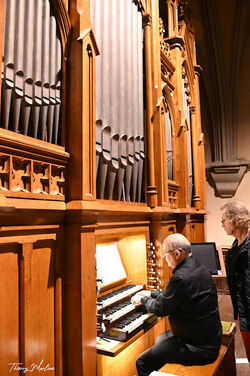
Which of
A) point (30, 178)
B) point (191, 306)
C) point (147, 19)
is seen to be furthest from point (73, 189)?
point (147, 19)

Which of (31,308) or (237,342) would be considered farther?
(237,342)

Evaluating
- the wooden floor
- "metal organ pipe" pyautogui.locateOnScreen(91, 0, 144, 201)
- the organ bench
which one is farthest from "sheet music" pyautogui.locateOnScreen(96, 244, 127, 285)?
the wooden floor

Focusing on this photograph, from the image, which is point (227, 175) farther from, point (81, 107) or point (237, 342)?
point (81, 107)

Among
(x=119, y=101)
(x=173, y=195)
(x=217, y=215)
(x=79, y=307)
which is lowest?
(x=79, y=307)

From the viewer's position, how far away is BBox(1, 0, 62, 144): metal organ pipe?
1.76 meters

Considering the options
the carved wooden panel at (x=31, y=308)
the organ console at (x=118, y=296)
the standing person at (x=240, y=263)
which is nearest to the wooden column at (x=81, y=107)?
the carved wooden panel at (x=31, y=308)

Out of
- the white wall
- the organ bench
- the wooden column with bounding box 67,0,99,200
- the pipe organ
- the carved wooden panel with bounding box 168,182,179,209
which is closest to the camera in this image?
the pipe organ

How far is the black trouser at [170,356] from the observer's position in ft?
7.70

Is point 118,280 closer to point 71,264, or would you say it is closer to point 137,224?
point 137,224

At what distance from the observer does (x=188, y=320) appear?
239 centimetres

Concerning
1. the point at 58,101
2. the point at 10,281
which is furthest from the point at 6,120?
the point at 10,281

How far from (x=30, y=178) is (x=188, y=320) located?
5.13ft

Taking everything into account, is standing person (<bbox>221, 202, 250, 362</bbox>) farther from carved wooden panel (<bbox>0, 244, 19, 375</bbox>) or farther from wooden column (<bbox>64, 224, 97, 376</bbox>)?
carved wooden panel (<bbox>0, 244, 19, 375</bbox>)
